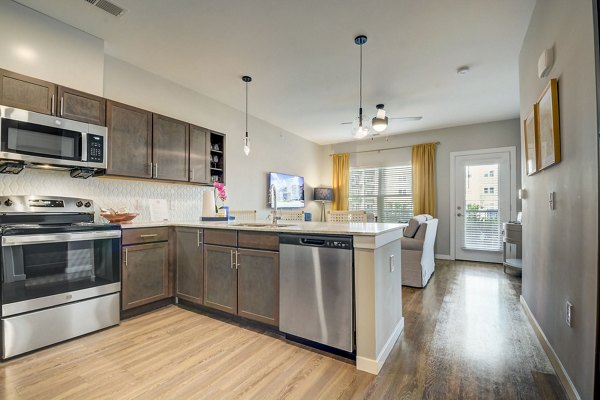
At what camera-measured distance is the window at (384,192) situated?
6578mm

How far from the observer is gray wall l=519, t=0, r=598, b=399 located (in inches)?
53.5

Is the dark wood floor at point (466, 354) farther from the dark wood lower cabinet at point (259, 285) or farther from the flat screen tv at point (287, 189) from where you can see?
the flat screen tv at point (287, 189)

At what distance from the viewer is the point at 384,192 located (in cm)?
686

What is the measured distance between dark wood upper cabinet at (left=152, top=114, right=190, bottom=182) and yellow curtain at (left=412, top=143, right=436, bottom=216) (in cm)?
484

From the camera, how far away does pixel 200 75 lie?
3.66 m

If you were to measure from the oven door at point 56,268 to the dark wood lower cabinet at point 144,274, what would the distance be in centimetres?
12

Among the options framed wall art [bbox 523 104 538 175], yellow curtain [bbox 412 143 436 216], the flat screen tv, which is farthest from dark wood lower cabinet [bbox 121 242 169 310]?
yellow curtain [bbox 412 143 436 216]

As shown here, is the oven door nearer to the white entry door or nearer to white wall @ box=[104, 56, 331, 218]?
white wall @ box=[104, 56, 331, 218]

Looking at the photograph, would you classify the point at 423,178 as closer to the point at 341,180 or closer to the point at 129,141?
the point at 341,180

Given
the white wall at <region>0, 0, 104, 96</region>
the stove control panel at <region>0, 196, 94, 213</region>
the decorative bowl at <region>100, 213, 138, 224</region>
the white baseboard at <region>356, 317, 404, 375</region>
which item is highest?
the white wall at <region>0, 0, 104, 96</region>

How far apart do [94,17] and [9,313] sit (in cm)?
251

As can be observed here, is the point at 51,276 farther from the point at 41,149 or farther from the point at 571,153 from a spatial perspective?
the point at 571,153

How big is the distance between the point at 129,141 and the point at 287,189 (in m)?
3.54

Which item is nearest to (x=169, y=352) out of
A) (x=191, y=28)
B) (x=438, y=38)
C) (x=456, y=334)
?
(x=456, y=334)
